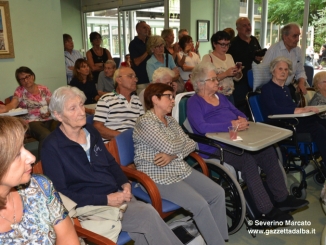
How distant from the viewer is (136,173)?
2.04 meters

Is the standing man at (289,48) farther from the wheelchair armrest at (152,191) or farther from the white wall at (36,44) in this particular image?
the white wall at (36,44)

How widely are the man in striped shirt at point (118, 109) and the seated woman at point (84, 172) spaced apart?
2.07 feet

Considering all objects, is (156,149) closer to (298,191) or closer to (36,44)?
(298,191)

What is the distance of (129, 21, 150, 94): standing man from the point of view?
4.01 meters

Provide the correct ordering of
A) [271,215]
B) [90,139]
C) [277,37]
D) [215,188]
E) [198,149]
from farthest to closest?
[277,37]
[198,149]
[271,215]
[215,188]
[90,139]

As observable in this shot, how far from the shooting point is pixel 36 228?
1.21 m

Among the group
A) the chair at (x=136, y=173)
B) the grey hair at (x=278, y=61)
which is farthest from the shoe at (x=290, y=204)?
the grey hair at (x=278, y=61)

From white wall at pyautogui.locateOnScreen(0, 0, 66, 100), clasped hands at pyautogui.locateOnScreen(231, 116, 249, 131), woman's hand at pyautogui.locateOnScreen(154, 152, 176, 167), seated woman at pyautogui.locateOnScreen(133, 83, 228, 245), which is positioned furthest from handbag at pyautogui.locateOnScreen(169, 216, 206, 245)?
white wall at pyautogui.locateOnScreen(0, 0, 66, 100)

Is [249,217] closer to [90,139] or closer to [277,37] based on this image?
[90,139]

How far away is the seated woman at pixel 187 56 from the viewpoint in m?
4.44

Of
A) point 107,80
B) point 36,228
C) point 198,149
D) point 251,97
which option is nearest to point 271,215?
point 198,149

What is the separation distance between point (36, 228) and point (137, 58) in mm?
3096

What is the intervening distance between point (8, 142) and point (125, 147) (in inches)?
47.0

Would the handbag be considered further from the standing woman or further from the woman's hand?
the standing woman
